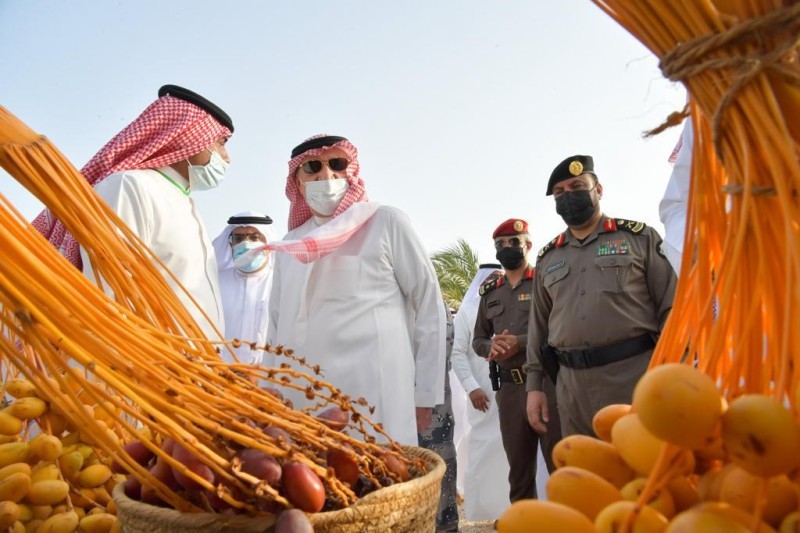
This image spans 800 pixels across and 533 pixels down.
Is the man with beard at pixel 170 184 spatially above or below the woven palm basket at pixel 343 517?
above

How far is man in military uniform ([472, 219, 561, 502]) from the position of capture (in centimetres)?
412

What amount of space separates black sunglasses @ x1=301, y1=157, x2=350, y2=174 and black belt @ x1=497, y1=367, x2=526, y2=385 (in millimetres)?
1857

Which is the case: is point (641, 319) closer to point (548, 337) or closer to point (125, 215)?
point (548, 337)

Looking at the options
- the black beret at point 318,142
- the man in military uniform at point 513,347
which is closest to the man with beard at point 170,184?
the black beret at point 318,142

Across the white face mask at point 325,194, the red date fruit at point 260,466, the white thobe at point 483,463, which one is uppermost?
the white face mask at point 325,194

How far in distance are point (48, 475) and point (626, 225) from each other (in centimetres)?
274

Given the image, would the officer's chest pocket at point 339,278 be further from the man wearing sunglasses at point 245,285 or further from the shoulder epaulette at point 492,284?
the shoulder epaulette at point 492,284

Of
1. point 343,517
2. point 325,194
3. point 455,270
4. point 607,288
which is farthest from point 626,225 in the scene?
point 455,270

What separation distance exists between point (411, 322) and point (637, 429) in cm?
254

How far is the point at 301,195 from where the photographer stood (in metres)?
3.46

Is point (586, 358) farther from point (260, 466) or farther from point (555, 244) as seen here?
point (260, 466)

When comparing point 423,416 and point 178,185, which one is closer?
point 178,185

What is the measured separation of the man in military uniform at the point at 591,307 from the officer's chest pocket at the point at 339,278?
1.04 meters

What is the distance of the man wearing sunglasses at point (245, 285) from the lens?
466 cm
